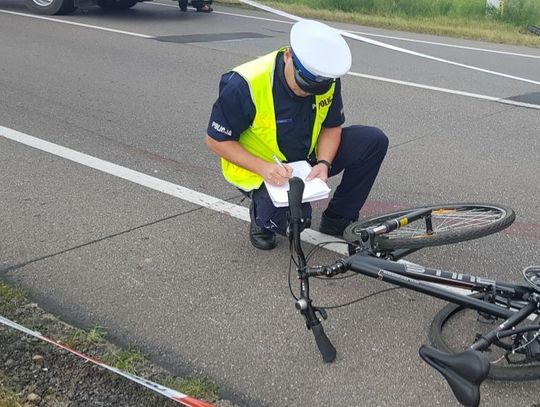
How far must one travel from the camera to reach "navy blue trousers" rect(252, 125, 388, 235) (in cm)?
386

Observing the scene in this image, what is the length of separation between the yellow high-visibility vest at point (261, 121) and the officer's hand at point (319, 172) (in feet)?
0.62

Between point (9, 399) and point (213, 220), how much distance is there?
6.69 ft

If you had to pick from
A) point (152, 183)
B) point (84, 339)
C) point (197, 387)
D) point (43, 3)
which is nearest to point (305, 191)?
point (197, 387)

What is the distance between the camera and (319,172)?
369 centimetres

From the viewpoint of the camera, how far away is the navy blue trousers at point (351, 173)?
12.7 ft

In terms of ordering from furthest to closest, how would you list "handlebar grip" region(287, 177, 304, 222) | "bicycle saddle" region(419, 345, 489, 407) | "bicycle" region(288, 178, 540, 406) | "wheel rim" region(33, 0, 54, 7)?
"wheel rim" region(33, 0, 54, 7), "handlebar grip" region(287, 177, 304, 222), "bicycle" region(288, 178, 540, 406), "bicycle saddle" region(419, 345, 489, 407)

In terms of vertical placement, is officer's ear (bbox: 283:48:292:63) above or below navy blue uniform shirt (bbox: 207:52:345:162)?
above

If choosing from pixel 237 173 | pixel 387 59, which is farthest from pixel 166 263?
pixel 387 59

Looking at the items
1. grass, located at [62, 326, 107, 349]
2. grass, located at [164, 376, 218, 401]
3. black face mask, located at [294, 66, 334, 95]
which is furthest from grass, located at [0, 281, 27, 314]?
black face mask, located at [294, 66, 334, 95]

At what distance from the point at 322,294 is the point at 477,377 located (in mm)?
1433

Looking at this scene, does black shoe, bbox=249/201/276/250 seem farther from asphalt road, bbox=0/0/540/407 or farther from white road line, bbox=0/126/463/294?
white road line, bbox=0/126/463/294

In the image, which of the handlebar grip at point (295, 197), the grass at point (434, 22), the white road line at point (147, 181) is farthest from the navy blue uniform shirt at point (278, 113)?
the grass at point (434, 22)

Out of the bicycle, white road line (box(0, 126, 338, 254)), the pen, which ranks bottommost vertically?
white road line (box(0, 126, 338, 254))

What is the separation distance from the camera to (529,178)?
5410 mm
